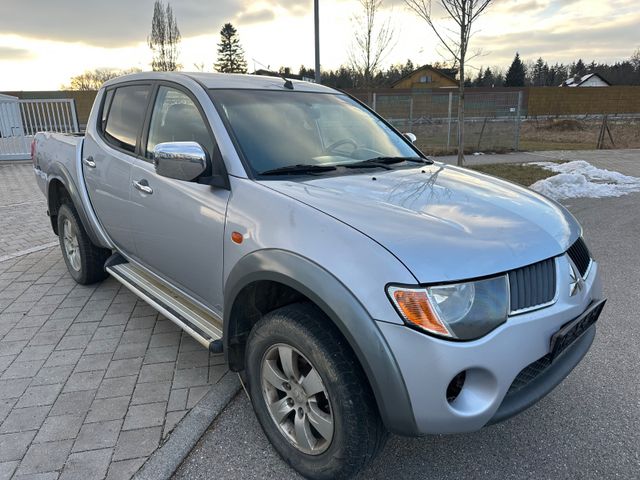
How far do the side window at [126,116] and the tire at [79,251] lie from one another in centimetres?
100

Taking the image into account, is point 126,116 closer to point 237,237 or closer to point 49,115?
point 237,237

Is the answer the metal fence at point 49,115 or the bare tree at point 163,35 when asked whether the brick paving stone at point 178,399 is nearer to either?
the metal fence at point 49,115

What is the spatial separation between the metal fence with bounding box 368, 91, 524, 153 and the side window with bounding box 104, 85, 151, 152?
12.6 meters

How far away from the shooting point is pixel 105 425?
2670mm

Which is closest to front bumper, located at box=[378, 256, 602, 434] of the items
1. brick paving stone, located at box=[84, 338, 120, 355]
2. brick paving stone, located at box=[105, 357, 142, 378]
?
brick paving stone, located at box=[105, 357, 142, 378]

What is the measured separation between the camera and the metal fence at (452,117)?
16.0 metres

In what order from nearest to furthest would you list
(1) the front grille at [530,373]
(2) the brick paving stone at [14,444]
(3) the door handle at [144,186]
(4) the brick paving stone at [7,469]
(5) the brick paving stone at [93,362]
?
(1) the front grille at [530,373]
(4) the brick paving stone at [7,469]
(2) the brick paving stone at [14,444]
(3) the door handle at [144,186]
(5) the brick paving stone at [93,362]

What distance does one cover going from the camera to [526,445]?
2.49 m

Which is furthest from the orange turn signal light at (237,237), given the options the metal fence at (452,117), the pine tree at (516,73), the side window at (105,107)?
the pine tree at (516,73)

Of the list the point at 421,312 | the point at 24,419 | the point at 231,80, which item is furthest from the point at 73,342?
the point at 421,312

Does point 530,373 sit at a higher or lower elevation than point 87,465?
higher

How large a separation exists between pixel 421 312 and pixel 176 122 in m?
2.18

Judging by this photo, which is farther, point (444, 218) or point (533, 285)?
point (444, 218)

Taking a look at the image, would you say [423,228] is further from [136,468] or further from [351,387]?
[136,468]
